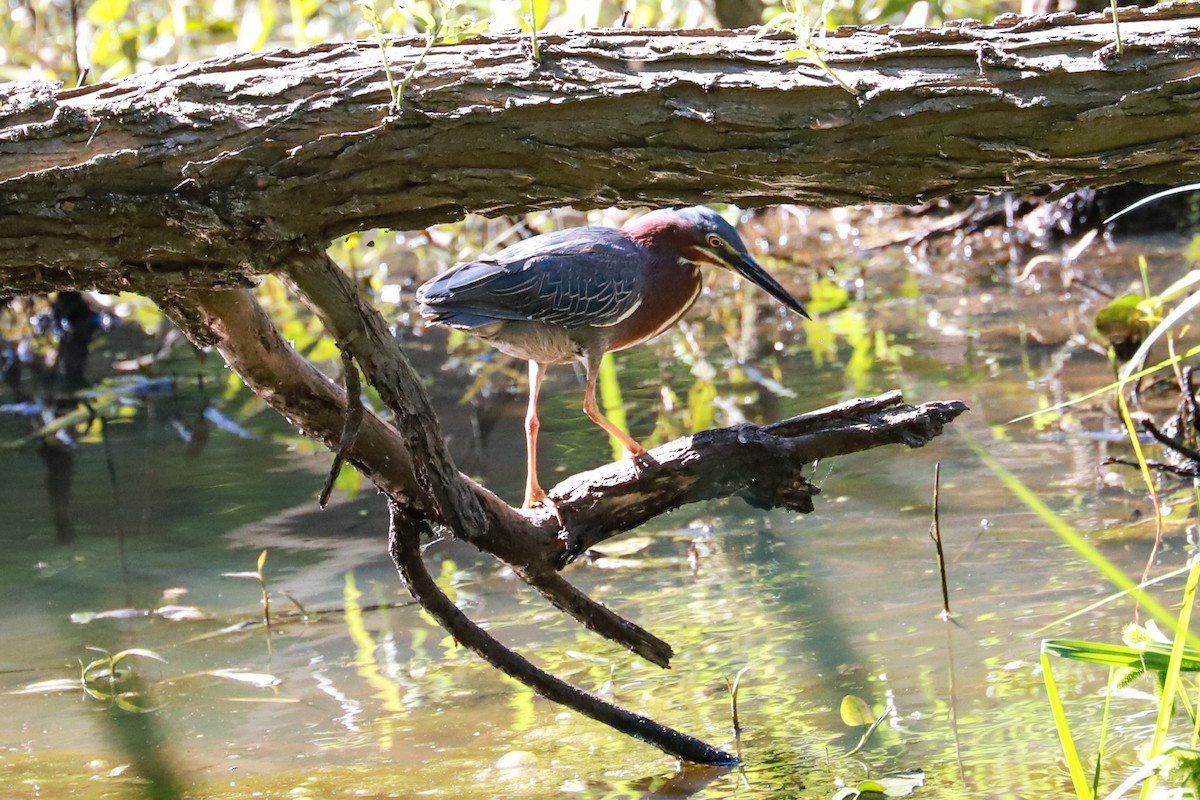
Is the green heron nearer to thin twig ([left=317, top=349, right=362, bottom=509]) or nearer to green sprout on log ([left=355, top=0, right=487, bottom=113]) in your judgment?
thin twig ([left=317, top=349, right=362, bottom=509])

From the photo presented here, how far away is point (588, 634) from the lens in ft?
12.7

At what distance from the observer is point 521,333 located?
13.7 ft

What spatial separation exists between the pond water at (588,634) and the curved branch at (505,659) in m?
0.10

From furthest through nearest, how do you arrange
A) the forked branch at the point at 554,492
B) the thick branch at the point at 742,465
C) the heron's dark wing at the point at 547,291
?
the heron's dark wing at the point at 547,291, the thick branch at the point at 742,465, the forked branch at the point at 554,492

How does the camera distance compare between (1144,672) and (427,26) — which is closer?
(1144,672)

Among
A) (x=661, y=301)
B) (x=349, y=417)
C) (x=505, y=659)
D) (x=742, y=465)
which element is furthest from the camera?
(x=661, y=301)

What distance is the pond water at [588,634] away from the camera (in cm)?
304

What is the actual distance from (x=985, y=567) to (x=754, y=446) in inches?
49.4

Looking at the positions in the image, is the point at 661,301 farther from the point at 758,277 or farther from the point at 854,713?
the point at 854,713

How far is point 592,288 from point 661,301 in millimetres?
235

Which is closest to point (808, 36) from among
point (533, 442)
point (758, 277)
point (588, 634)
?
point (758, 277)

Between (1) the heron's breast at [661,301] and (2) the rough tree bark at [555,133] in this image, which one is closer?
(2) the rough tree bark at [555,133]

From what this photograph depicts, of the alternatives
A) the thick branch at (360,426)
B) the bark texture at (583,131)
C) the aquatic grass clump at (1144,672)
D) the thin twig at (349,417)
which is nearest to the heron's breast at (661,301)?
the thick branch at (360,426)

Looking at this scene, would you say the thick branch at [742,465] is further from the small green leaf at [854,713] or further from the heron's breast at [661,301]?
the heron's breast at [661,301]
